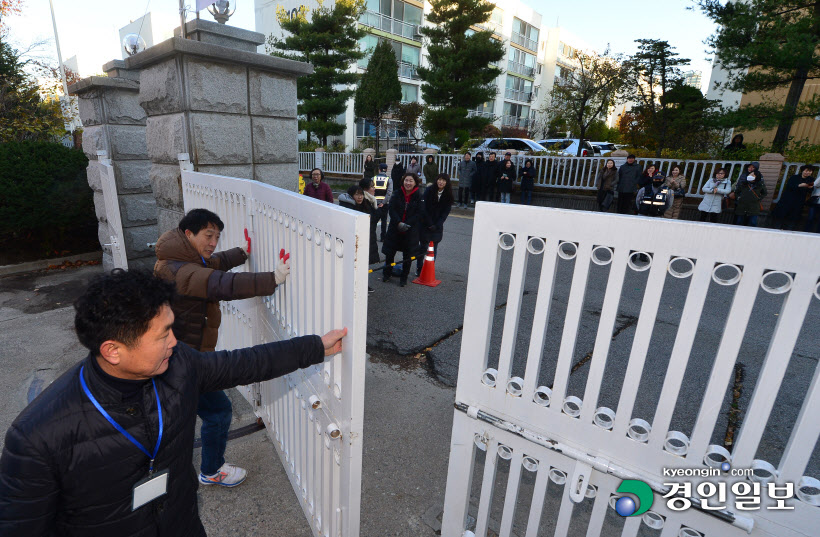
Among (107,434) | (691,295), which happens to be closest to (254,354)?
(107,434)

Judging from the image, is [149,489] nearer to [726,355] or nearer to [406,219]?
[726,355]

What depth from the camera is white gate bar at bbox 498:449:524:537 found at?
5.81 ft

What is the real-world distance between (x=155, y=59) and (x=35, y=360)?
10.5ft

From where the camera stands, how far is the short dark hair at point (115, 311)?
1255mm

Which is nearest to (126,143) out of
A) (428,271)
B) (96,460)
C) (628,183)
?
(428,271)

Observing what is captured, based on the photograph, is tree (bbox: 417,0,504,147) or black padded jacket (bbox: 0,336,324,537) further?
tree (bbox: 417,0,504,147)

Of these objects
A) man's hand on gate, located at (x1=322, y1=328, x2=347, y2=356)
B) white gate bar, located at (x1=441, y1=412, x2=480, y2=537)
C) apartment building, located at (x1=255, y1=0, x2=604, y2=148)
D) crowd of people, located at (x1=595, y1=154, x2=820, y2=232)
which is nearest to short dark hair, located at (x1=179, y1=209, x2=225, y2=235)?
man's hand on gate, located at (x1=322, y1=328, x2=347, y2=356)

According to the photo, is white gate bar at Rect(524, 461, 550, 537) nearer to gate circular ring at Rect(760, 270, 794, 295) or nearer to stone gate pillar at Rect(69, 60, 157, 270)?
gate circular ring at Rect(760, 270, 794, 295)

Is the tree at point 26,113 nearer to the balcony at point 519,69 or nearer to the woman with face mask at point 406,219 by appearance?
the woman with face mask at point 406,219

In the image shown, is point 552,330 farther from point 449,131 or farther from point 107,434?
point 449,131

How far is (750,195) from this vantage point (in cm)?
923

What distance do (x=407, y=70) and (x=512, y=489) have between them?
34676 mm

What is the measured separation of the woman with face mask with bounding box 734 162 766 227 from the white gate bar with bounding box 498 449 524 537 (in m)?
10.4

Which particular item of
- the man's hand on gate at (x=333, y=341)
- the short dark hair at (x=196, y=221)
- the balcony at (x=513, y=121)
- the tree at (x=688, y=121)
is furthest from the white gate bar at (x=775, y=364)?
the balcony at (x=513, y=121)
